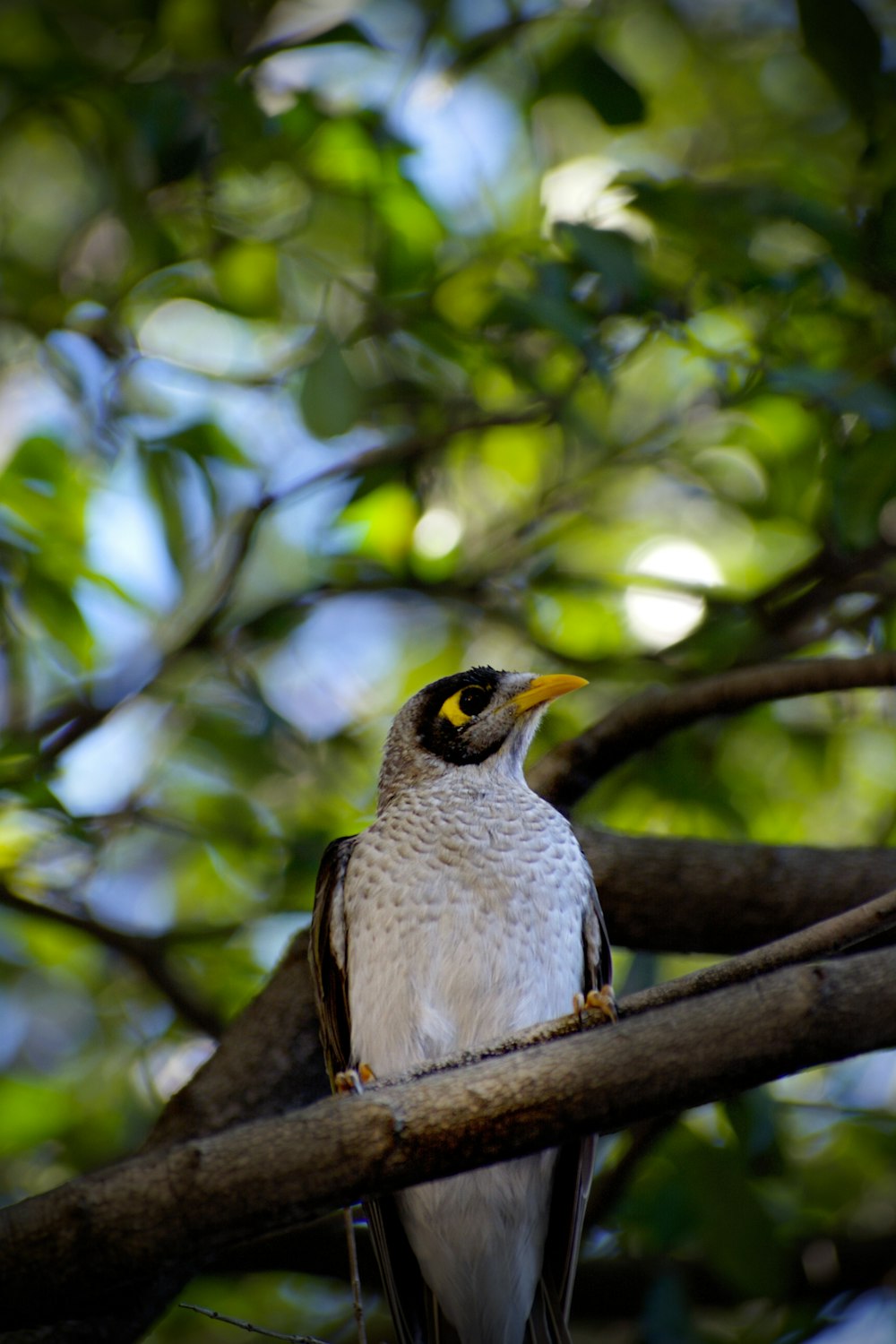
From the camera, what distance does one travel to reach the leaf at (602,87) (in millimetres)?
A: 3760

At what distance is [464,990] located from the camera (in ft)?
10.9

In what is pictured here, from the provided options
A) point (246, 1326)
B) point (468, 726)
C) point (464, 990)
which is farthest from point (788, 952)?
point (468, 726)

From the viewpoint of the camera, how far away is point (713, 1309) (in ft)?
16.3

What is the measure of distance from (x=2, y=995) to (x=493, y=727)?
3.49m

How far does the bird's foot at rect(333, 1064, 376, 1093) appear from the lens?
120 inches

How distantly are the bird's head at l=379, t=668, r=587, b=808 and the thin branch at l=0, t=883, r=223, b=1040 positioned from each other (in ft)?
4.40

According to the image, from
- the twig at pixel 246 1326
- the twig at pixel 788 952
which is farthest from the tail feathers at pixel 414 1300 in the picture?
the twig at pixel 788 952

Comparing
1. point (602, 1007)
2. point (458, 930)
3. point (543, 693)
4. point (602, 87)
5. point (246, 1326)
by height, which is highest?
point (602, 87)

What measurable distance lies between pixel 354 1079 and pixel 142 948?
6.85 feet

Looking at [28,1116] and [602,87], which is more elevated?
[602,87]

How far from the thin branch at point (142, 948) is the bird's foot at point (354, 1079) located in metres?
1.77

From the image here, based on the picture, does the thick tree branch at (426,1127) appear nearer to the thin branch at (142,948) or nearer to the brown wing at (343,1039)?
the brown wing at (343,1039)

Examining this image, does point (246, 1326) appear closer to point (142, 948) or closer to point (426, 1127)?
point (426, 1127)

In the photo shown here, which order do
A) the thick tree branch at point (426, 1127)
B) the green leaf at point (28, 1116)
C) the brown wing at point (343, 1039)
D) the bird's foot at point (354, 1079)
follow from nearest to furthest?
the thick tree branch at point (426, 1127) → the bird's foot at point (354, 1079) → the brown wing at point (343, 1039) → the green leaf at point (28, 1116)
